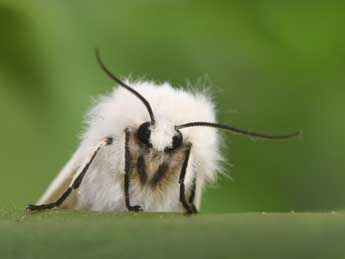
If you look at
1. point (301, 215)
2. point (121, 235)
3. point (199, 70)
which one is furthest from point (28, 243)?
point (199, 70)

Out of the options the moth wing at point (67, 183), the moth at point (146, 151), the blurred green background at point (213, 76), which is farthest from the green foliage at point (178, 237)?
the blurred green background at point (213, 76)

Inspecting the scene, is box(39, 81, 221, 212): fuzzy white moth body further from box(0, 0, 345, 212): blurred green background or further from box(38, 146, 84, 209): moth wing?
box(0, 0, 345, 212): blurred green background

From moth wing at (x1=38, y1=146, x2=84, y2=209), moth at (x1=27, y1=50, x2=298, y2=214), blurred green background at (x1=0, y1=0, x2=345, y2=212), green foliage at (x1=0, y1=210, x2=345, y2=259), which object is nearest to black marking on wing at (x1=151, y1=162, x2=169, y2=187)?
moth at (x1=27, y1=50, x2=298, y2=214)

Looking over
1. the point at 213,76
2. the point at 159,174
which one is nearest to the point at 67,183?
the point at 159,174

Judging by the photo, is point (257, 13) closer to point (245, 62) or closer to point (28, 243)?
point (245, 62)

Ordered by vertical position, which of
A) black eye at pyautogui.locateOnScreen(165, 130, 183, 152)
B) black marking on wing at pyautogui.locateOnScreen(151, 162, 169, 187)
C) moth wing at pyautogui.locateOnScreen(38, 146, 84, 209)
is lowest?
moth wing at pyautogui.locateOnScreen(38, 146, 84, 209)

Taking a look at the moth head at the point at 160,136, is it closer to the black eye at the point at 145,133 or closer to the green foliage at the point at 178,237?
the black eye at the point at 145,133
